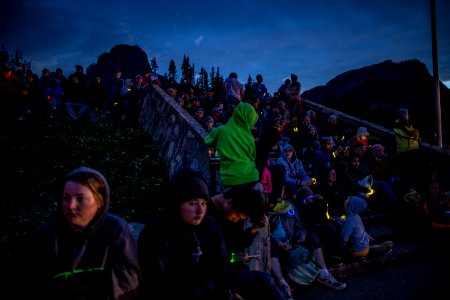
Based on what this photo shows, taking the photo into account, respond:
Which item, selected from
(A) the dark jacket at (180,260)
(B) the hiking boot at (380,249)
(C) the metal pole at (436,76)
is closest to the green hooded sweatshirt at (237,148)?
(A) the dark jacket at (180,260)

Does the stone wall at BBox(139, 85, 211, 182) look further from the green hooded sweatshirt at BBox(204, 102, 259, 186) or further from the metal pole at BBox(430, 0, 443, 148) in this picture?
the metal pole at BBox(430, 0, 443, 148)

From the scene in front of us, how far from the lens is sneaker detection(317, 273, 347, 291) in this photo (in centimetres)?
413

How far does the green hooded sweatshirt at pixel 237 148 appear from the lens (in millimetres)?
4322

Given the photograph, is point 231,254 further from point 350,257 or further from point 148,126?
point 148,126

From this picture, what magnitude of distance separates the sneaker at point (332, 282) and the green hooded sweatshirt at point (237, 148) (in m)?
1.79

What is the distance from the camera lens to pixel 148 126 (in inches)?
354

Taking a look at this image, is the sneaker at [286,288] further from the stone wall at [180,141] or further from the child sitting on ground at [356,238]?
the child sitting on ground at [356,238]

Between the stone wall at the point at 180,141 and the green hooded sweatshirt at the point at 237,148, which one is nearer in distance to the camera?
the stone wall at the point at 180,141

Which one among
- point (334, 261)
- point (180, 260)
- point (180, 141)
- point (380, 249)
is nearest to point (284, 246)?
point (334, 261)

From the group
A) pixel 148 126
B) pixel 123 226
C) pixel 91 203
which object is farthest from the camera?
pixel 148 126

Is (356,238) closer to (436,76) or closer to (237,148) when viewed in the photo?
(237,148)

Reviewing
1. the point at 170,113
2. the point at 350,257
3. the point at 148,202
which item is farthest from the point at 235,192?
the point at 170,113

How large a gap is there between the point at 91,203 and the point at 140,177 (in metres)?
4.23

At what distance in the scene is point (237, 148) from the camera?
14.3 feet
